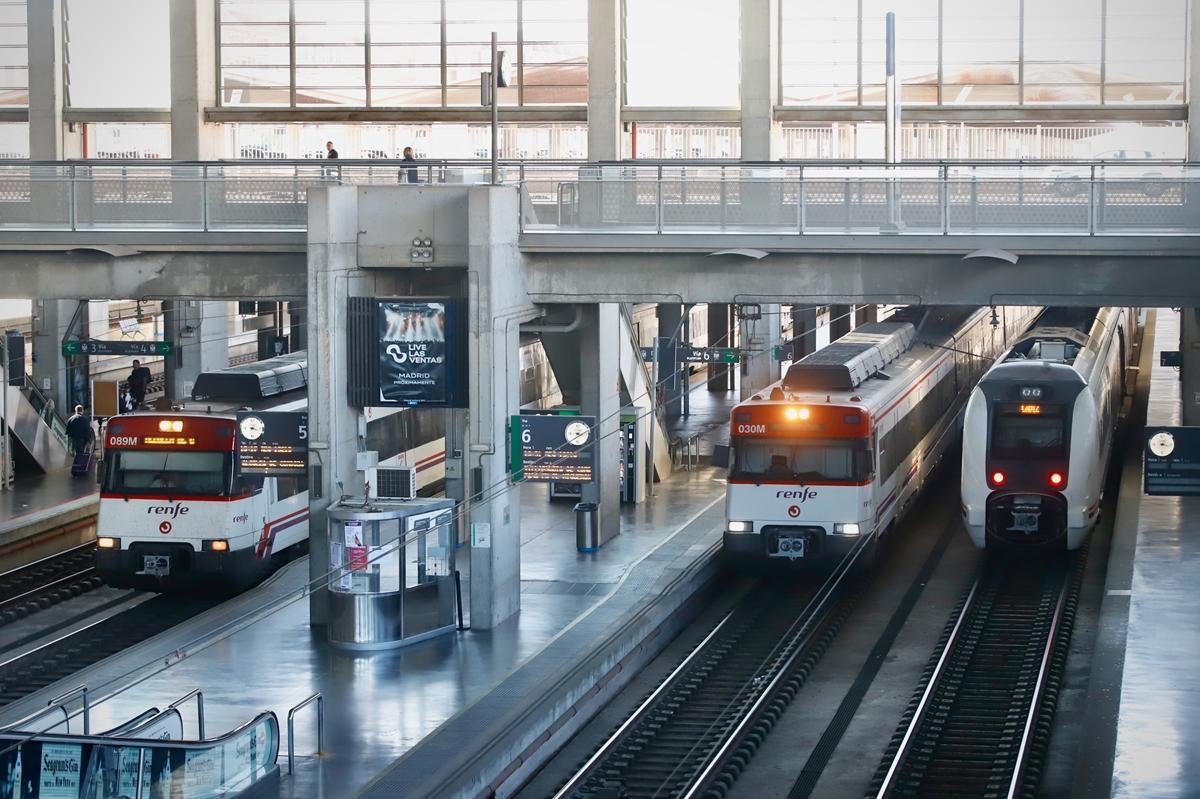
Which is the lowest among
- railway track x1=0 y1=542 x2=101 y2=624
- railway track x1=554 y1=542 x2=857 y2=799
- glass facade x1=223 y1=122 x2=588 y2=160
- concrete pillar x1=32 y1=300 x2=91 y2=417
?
railway track x1=554 y1=542 x2=857 y2=799

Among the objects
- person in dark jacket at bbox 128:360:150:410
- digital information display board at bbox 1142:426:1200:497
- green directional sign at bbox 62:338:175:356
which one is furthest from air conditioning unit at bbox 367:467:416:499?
person in dark jacket at bbox 128:360:150:410

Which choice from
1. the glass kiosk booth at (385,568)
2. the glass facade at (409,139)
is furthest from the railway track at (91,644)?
the glass facade at (409,139)

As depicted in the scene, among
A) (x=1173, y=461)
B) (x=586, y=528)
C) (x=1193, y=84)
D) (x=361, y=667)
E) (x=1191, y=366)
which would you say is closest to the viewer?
(x=1173, y=461)

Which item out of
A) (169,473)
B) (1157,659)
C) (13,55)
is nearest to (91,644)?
(169,473)

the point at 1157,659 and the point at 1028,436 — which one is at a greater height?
the point at 1028,436

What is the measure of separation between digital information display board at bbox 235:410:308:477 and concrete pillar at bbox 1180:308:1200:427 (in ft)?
59.0

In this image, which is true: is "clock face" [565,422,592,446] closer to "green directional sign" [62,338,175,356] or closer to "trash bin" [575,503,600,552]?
"trash bin" [575,503,600,552]

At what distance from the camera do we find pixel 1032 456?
25.7 metres

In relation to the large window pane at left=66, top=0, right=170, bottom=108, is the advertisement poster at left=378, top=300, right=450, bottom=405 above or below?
below

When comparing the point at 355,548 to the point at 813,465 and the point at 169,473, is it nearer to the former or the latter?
the point at 169,473

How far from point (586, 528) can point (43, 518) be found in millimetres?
9783

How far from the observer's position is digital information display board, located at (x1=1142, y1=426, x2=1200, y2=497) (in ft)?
68.5

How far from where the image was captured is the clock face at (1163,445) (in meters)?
20.8

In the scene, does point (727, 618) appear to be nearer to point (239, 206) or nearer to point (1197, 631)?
→ point (1197, 631)
